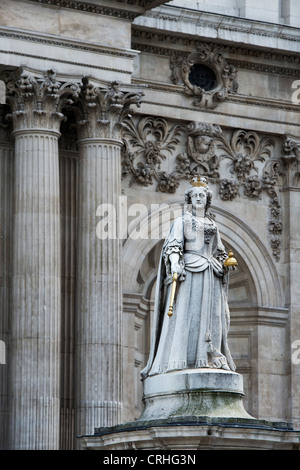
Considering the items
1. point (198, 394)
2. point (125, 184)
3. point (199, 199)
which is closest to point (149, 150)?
point (125, 184)

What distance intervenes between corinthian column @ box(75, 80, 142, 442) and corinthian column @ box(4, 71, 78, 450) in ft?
2.06

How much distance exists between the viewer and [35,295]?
104 ft

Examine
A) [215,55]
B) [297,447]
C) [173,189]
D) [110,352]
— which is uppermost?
[215,55]

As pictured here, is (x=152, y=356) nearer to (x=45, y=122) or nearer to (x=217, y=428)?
(x=217, y=428)

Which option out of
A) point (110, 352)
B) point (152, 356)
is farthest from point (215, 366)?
point (110, 352)

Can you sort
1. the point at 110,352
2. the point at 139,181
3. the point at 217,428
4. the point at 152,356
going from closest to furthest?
the point at 217,428 → the point at 152,356 → the point at 110,352 → the point at 139,181

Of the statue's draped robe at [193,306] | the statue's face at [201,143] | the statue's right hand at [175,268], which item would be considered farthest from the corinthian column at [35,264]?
the statue's right hand at [175,268]

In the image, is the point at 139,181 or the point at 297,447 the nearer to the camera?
the point at 297,447

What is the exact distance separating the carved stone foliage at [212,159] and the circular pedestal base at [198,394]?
10.6 m

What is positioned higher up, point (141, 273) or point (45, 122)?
point (45, 122)

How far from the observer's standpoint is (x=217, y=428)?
76.7 feet

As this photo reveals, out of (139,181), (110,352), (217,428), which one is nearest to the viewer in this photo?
(217,428)

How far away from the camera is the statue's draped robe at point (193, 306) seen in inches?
971

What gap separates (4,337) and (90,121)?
14.2 ft
